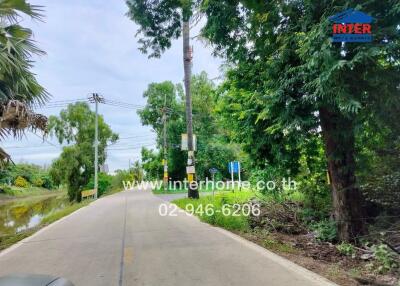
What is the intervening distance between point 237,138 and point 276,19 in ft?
15.4

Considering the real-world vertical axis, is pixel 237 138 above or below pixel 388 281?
above

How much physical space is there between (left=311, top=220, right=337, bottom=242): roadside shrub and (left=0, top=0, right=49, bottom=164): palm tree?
283 inches

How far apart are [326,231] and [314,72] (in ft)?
14.7

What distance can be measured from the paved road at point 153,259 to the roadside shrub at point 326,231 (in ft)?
6.27

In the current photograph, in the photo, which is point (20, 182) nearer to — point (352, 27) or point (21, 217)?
point (21, 217)

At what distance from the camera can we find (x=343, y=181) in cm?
809

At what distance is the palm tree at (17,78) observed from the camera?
25.6 ft

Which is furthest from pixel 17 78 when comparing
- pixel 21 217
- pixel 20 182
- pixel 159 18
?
pixel 20 182

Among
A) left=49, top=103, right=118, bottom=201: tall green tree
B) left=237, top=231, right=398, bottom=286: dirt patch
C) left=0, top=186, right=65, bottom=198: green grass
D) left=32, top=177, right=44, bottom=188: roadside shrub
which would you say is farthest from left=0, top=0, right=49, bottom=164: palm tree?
left=32, top=177, right=44, bottom=188: roadside shrub

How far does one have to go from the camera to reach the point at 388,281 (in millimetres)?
5504

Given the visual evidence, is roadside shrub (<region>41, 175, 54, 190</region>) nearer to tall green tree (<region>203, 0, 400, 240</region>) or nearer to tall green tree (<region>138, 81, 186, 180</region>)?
tall green tree (<region>138, 81, 186, 180</region>)

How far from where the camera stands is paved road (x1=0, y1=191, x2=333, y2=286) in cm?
560

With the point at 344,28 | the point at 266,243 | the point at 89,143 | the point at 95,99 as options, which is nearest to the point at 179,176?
the point at 89,143

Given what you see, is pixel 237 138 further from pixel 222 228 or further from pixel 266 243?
pixel 266 243
